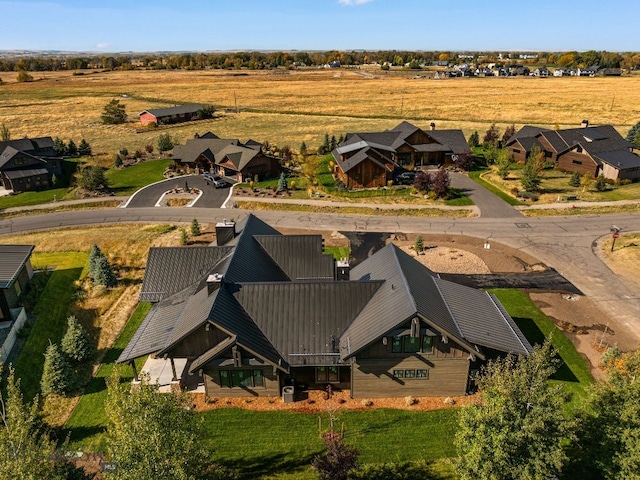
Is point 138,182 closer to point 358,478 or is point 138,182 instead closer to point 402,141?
point 402,141

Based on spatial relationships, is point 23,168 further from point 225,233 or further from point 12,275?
point 225,233

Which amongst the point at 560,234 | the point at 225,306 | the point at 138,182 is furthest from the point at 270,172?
the point at 225,306

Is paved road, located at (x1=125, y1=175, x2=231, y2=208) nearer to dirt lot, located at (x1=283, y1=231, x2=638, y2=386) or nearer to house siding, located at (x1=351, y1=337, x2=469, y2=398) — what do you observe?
dirt lot, located at (x1=283, y1=231, x2=638, y2=386)

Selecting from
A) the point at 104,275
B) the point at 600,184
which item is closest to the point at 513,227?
the point at 600,184

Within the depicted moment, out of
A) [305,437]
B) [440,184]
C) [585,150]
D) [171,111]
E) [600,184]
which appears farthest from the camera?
[171,111]

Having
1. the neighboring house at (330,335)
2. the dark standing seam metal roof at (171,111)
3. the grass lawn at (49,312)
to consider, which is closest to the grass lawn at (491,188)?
the neighboring house at (330,335)

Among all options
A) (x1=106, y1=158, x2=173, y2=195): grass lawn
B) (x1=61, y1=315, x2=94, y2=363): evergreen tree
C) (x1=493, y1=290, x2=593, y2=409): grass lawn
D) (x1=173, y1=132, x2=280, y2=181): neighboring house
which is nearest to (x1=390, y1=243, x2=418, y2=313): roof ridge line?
(x1=493, y1=290, x2=593, y2=409): grass lawn

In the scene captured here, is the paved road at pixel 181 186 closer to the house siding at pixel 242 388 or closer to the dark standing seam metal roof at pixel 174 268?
the dark standing seam metal roof at pixel 174 268
